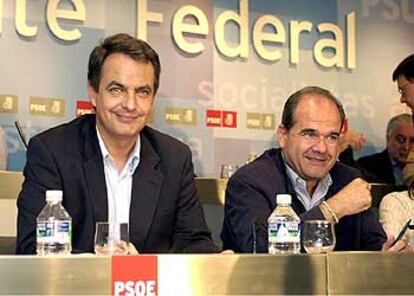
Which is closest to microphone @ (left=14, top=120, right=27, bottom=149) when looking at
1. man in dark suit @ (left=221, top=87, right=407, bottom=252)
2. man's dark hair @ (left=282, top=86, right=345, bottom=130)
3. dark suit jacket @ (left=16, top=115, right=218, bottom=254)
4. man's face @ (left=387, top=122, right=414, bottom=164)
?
dark suit jacket @ (left=16, top=115, right=218, bottom=254)

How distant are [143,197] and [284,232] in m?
0.56

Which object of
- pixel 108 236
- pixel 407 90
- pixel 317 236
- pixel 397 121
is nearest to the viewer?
pixel 108 236

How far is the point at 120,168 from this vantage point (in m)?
2.30

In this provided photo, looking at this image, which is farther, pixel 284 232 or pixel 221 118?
pixel 221 118

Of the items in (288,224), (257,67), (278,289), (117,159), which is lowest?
(278,289)

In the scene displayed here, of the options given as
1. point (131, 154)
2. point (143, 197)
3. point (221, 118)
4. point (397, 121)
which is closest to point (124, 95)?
point (131, 154)

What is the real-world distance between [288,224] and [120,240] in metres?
0.39

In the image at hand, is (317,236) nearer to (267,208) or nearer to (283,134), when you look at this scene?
(267,208)

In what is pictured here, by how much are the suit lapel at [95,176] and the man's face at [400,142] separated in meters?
2.37

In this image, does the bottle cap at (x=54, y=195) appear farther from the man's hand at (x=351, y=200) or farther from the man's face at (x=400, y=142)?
the man's face at (x=400, y=142)

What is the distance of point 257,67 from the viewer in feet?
13.9

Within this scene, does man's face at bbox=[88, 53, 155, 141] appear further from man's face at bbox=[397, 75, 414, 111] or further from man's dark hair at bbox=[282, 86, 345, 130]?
man's face at bbox=[397, 75, 414, 111]

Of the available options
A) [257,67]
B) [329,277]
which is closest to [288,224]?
[329,277]

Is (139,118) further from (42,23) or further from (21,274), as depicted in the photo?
(42,23)
